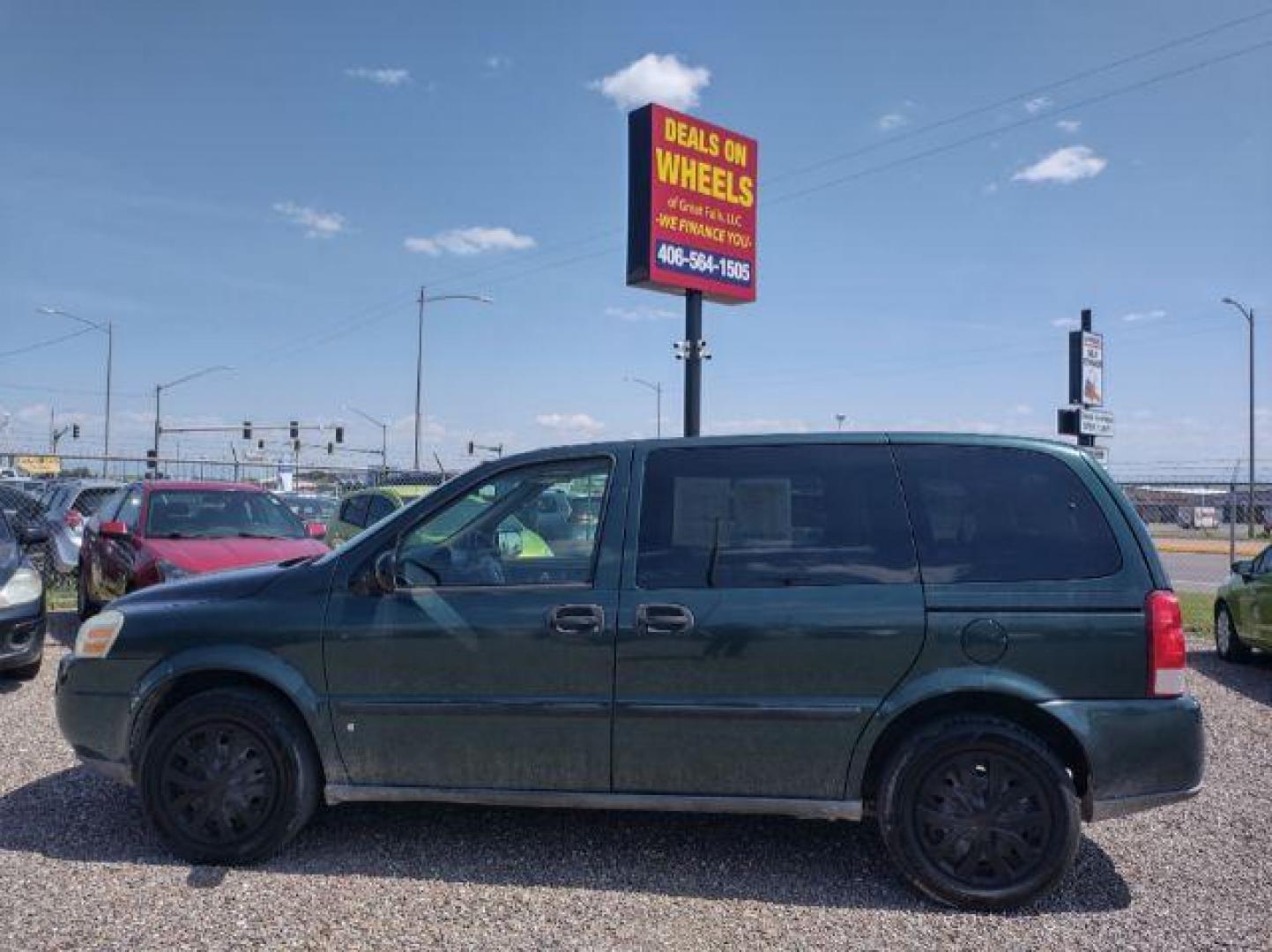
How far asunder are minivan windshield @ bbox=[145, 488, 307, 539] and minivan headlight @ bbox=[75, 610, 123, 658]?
523 centimetres

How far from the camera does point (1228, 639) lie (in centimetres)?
1028

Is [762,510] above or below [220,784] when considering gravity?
above

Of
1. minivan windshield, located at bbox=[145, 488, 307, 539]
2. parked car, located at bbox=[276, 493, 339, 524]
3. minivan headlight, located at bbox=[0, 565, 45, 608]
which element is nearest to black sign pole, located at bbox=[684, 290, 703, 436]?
minivan windshield, located at bbox=[145, 488, 307, 539]

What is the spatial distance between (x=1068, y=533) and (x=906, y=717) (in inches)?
38.7

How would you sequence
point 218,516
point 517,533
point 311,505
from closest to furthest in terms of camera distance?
1. point 517,533
2. point 218,516
3. point 311,505

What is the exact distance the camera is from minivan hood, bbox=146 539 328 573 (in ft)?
28.9

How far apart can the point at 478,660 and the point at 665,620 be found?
0.80 metres

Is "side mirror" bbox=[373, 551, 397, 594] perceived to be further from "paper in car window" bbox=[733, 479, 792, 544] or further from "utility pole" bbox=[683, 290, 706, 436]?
"utility pole" bbox=[683, 290, 706, 436]

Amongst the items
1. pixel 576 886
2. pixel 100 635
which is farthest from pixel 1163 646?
pixel 100 635

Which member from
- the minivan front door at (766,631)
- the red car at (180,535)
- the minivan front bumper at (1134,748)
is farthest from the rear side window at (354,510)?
the minivan front bumper at (1134,748)

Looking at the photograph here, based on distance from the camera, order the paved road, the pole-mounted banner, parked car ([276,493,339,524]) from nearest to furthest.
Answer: the pole-mounted banner < the paved road < parked car ([276,493,339,524])

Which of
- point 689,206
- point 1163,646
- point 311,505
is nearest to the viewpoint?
point 1163,646

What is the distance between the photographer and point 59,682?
4715mm

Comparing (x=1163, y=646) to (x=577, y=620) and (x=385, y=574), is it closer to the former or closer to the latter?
(x=577, y=620)
